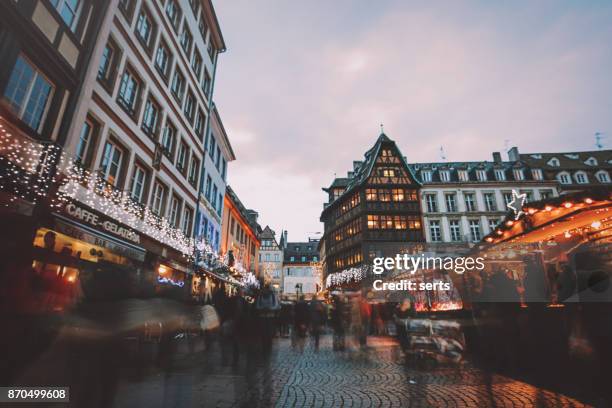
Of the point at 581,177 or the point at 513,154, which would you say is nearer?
the point at 581,177

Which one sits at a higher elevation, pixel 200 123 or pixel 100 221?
pixel 200 123

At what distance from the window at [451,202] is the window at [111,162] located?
34.6 meters

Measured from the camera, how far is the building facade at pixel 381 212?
34.2 meters

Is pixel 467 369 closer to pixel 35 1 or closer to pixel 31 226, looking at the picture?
pixel 31 226

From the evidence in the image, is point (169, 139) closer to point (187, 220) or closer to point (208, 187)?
point (187, 220)

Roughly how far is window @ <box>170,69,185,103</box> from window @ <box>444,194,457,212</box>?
31.4 metres

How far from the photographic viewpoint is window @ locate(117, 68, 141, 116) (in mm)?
11409

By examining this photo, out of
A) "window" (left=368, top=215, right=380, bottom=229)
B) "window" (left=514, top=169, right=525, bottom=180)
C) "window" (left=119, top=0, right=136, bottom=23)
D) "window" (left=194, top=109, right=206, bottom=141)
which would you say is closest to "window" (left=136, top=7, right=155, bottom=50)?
"window" (left=119, top=0, right=136, bottom=23)

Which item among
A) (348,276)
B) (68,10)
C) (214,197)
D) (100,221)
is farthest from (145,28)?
(348,276)

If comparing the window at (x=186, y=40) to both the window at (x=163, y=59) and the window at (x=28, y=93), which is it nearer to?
the window at (x=163, y=59)

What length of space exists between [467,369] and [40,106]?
12.8m

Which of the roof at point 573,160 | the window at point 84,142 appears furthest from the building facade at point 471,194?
the window at point 84,142

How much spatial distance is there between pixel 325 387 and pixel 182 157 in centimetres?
1494

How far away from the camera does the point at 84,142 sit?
973 centimetres
